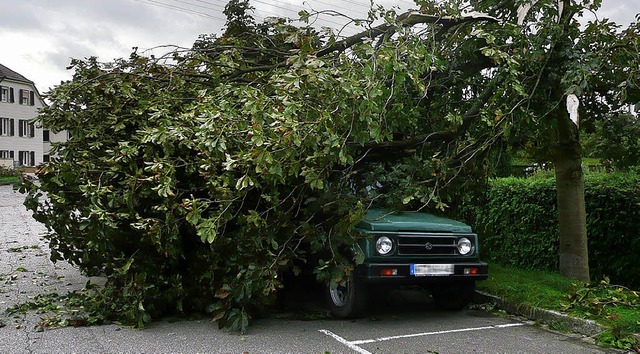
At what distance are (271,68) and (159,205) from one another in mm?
2510

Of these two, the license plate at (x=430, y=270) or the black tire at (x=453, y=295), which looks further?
the black tire at (x=453, y=295)

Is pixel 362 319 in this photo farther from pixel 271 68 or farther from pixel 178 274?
pixel 271 68

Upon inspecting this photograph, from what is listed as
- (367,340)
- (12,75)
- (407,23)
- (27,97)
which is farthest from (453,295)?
(27,97)

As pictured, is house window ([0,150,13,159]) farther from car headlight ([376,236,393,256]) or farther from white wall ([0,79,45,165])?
car headlight ([376,236,393,256])

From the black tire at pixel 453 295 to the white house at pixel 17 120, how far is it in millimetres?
58953

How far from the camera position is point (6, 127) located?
61.6 meters

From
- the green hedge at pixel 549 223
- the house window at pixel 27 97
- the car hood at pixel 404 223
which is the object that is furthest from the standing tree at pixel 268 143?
the house window at pixel 27 97

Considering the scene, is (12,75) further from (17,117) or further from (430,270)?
(430,270)

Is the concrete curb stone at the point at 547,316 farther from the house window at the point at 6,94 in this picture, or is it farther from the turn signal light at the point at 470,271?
the house window at the point at 6,94

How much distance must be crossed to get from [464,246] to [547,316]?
118 cm

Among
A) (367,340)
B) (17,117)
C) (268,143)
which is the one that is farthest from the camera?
(17,117)

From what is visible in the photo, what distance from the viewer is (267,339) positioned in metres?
6.04

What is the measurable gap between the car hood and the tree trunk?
2.39m

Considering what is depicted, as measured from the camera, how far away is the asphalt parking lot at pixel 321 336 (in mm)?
5684
